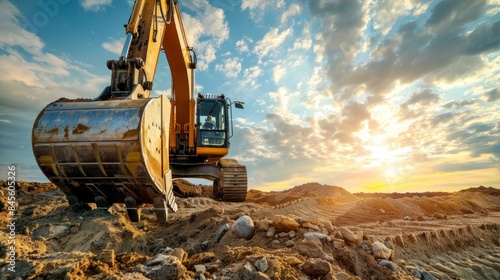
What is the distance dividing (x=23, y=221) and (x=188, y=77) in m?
5.59

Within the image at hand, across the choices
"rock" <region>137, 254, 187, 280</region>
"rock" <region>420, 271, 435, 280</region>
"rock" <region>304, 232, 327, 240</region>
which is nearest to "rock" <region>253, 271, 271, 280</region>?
"rock" <region>137, 254, 187, 280</region>

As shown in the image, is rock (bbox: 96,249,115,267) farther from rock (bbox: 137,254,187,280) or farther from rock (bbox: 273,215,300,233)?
rock (bbox: 273,215,300,233)

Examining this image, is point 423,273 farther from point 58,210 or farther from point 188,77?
point 188,77

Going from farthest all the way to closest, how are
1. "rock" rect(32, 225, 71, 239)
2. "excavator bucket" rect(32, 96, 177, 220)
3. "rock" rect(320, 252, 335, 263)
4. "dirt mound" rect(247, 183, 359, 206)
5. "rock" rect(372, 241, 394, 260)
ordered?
"dirt mound" rect(247, 183, 359, 206) < "rock" rect(32, 225, 71, 239) < "excavator bucket" rect(32, 96, 177, 220) < "rock" rect(372, 241, 394, 260) < "rock" rect(320, 252, 335, 263)

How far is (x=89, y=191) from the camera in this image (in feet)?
14.2

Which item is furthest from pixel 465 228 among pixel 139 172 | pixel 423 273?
pixel 139 172

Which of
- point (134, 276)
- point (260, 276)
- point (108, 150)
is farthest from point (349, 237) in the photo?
point (108, 150)

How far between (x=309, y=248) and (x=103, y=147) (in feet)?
9.25

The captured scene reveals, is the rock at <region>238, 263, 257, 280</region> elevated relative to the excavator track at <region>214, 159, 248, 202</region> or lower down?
lower down

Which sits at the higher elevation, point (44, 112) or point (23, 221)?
point (44, 112)

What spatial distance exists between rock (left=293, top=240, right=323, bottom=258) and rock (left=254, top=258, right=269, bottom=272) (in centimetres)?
67

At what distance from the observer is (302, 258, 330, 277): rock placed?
2.55 metres

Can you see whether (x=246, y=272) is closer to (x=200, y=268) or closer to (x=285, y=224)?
(x=200, y=268)

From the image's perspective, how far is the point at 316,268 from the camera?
2549 mm
